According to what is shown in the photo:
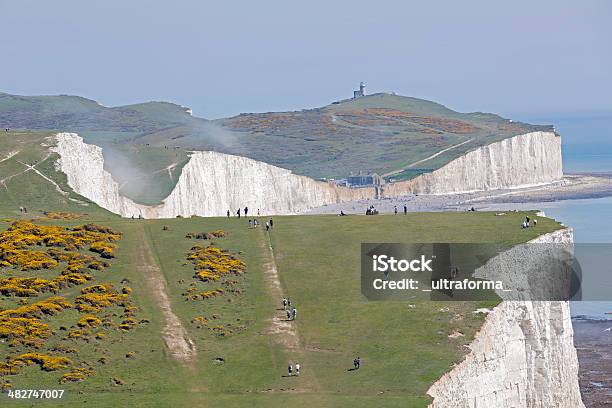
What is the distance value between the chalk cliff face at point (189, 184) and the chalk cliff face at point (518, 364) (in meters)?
61.1

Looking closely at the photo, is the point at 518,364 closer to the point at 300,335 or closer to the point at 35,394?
the point at 300,335

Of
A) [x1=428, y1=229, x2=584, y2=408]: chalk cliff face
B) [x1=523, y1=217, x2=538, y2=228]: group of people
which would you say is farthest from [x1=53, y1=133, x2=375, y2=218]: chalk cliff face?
[x1=428, y1=229, x2=584, y2=408]: chalk cliff face

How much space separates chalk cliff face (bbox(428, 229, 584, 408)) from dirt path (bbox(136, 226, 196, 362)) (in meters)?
16.8

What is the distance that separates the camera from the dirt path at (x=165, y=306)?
75.7 m

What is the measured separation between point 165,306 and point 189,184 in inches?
3398

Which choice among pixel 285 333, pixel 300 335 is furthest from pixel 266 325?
pixel 300 335

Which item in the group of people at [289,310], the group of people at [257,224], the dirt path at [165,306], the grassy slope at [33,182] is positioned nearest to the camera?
the dirt path at [165,306]

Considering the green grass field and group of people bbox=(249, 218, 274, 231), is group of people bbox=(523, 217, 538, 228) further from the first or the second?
group of people bbox=(249, 218, 274, 231)

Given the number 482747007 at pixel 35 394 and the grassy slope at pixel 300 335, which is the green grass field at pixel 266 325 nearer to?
the grassy slope at pixel 300 335

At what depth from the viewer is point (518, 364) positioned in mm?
79188

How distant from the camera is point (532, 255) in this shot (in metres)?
89.0

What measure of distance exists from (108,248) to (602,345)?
5420 centimetres

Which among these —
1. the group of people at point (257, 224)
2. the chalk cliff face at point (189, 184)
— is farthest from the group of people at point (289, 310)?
the chalk cliff face at point (189, 184)

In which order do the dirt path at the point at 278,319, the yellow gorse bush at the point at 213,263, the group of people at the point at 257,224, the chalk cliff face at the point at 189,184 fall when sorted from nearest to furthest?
the dirt path at the point at 278,319 < the yellow gorse bush at the point at 213,263 < the group of people at the point at 257,224 < the chalk cliff face at the point at 189,184
